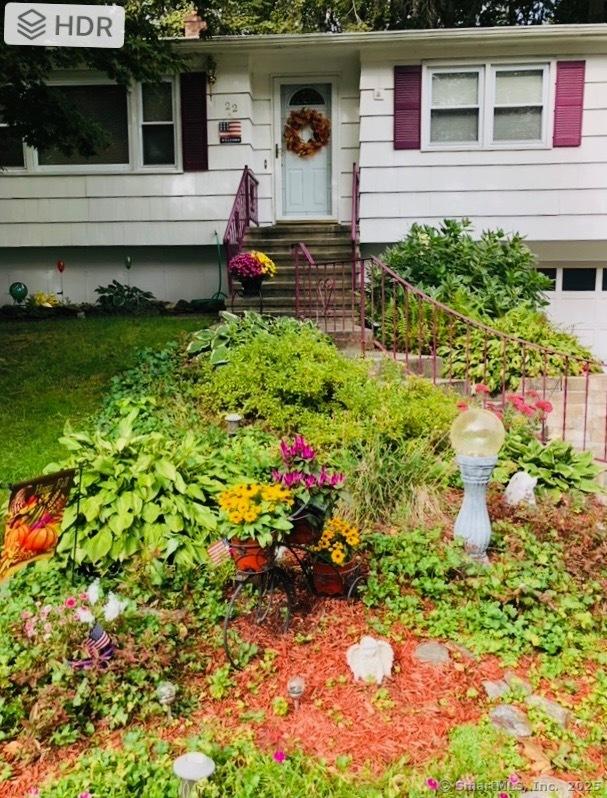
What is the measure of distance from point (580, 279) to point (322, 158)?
4649 millimetres

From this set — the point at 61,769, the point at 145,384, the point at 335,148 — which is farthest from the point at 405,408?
the point at 335,148

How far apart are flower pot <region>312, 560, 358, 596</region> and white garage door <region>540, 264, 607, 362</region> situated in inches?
355

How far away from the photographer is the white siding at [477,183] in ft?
32.4

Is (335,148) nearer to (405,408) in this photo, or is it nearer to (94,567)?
(405,408)

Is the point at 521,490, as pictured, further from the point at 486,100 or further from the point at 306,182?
the point at 306,182

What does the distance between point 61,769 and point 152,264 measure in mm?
9396

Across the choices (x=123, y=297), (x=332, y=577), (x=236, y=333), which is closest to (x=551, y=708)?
(x=332, y=577)

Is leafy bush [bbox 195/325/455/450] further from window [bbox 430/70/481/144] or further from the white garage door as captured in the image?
the white garage door

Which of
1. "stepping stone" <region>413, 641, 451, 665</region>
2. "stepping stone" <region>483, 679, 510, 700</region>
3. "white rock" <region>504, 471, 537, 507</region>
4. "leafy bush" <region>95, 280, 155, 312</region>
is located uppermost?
"leafy bush" <region>95, 280, 155, 312</region>

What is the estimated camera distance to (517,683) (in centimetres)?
288

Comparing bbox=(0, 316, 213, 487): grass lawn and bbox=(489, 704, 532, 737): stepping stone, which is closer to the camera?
bbox=(489, 704, 532, 737): stepping stone

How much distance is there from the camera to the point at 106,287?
10.9 meters

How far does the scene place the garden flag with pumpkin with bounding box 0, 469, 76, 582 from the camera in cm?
306

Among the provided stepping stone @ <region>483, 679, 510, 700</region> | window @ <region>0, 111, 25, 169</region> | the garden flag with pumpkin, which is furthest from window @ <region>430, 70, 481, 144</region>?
stepping stone @ <region>483, 679, 510, 700</region>
